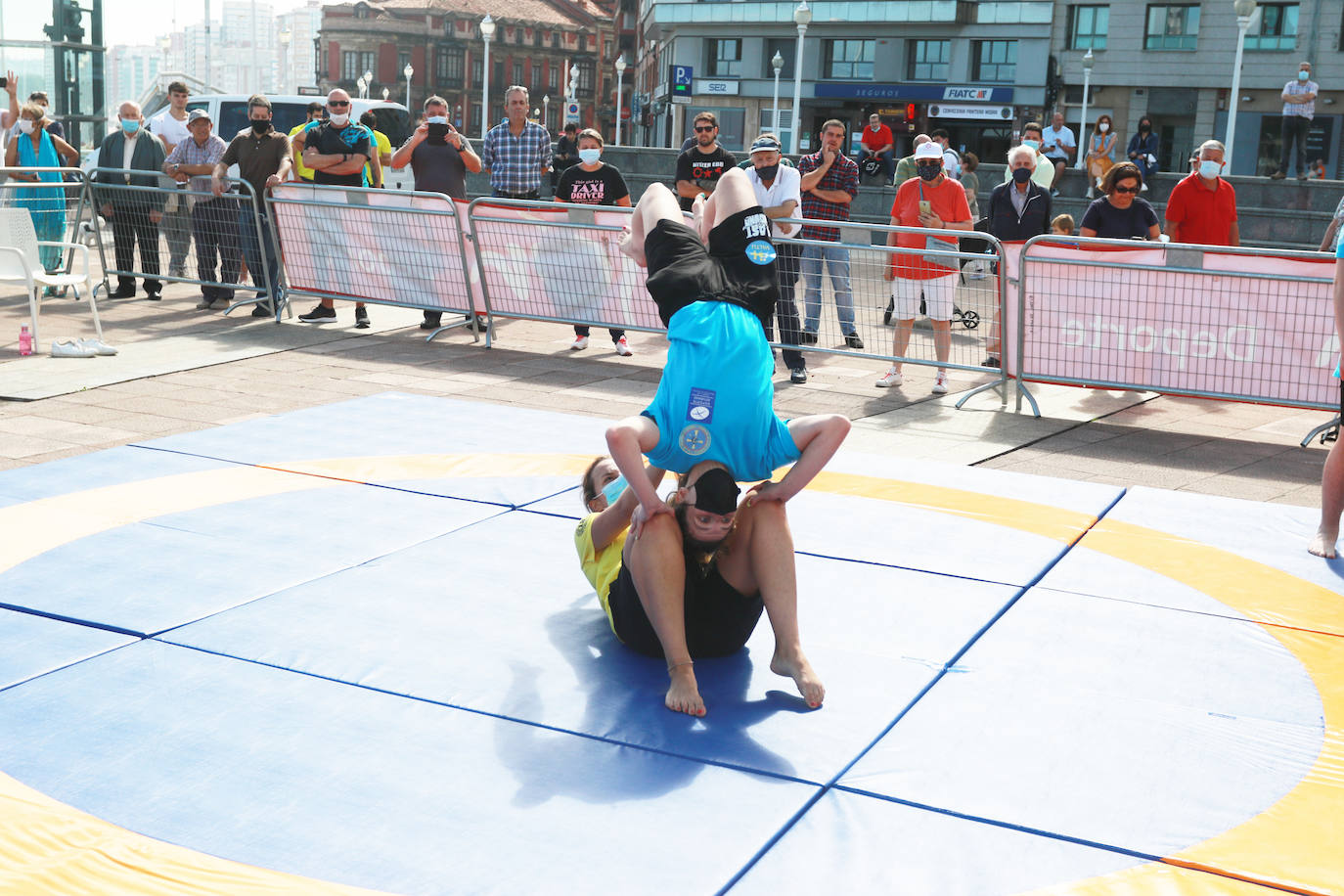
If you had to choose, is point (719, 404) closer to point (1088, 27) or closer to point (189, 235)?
point (189, 235)

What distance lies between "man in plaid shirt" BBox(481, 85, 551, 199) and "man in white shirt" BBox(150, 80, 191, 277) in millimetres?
3073

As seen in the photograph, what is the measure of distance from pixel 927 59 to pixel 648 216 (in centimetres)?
5237

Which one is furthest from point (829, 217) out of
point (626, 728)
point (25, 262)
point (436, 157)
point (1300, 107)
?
point (1300, 107)

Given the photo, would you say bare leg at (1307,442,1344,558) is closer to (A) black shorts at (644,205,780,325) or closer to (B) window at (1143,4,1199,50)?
(A) black shorts at (644,205,780,325)

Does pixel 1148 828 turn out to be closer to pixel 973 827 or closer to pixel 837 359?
pixel 973 827

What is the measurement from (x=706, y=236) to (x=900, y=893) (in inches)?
99.8

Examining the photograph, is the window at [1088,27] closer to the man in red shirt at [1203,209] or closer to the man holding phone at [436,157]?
the man in red shirt at [1203,209]

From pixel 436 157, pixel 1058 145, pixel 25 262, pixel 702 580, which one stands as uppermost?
pixel 1058 145

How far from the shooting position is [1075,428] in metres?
8.70

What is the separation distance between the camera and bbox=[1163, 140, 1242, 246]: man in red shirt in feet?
33.9

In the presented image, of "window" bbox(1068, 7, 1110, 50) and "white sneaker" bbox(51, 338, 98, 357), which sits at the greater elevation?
"window" bbox(1068, 7, 1110, 50)

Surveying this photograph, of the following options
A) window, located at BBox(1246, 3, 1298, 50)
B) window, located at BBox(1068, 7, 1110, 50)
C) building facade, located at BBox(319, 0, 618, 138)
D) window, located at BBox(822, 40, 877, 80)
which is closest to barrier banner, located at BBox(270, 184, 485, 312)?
window, located at BBox(1246, 3, 1298, 50)

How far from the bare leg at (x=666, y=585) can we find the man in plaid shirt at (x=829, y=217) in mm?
6179

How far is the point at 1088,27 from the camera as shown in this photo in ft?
161
